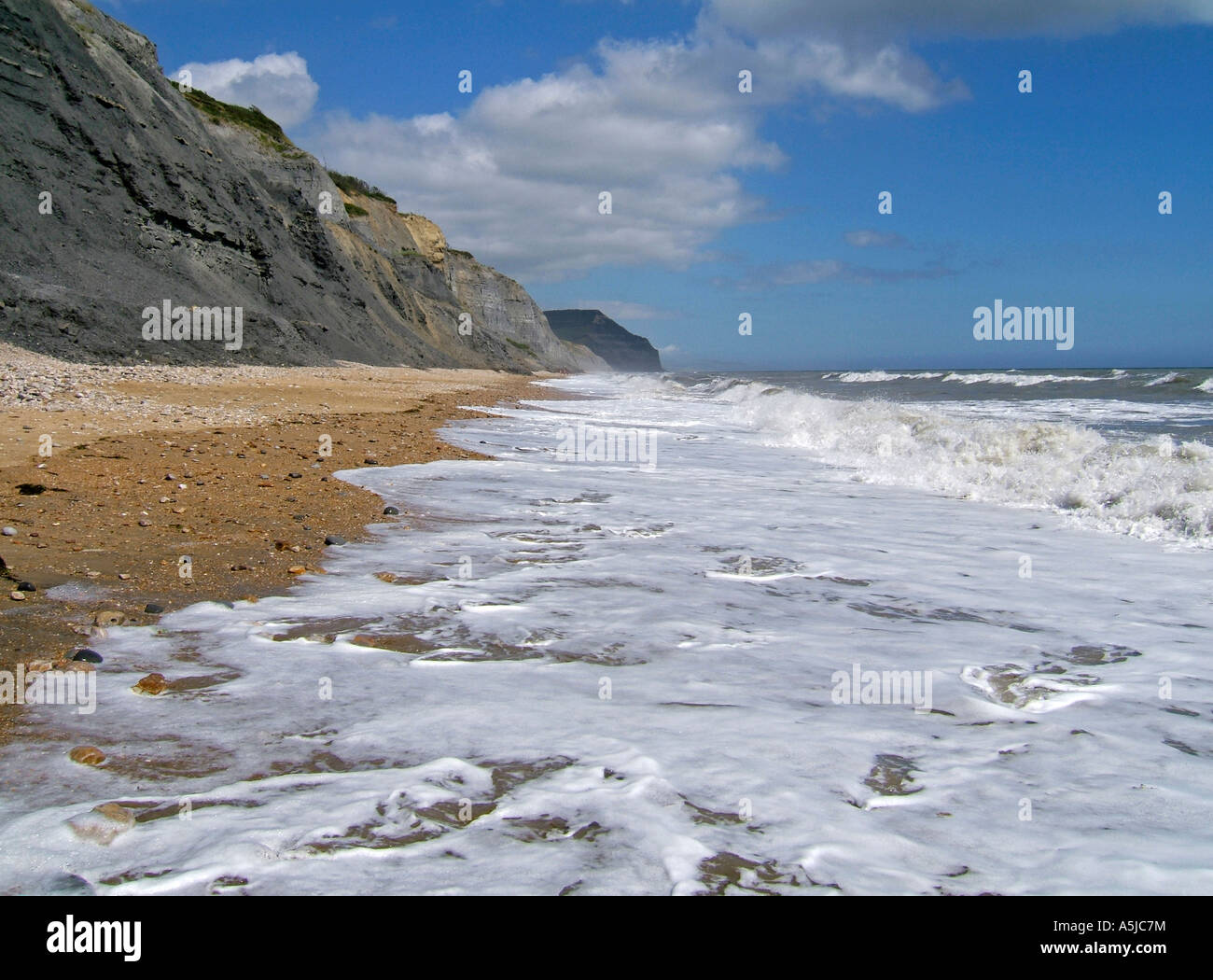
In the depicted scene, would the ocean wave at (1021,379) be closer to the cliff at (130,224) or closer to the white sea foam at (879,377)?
the white sea foam at (879,377)

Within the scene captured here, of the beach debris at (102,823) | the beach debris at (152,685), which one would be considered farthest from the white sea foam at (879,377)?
the beach debris at (102,823)

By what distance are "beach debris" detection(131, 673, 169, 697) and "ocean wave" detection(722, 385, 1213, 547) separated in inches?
306

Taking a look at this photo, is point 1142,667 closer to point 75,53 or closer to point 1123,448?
point 1123,448

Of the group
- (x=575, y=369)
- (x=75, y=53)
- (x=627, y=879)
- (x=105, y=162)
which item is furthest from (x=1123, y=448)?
(x=575, y=369)

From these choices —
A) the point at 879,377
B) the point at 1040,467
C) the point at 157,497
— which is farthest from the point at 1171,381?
the point at 157,497

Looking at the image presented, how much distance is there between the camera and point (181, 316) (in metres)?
20.3

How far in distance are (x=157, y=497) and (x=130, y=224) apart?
61.7 feet

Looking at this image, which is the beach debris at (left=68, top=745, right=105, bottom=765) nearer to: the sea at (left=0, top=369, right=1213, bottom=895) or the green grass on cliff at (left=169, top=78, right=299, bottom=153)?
the sea at (left=0, top=369, right=1213, bottom=895)

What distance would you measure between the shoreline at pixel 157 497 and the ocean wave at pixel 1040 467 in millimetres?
6551

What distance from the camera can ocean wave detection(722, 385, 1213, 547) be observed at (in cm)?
784

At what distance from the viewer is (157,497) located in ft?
20.5

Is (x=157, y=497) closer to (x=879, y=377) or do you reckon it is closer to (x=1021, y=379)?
(x=1021, y=379)

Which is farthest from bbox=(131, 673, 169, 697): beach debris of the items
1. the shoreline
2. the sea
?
the shoreline

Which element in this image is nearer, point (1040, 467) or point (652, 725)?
point (652, 725)
